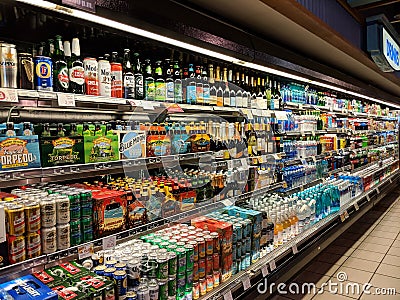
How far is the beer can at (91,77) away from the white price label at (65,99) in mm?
156

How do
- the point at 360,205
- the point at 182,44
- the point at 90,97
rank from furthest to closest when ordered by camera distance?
the point at 360,205 < the point at 182,44 < the point at 90,97

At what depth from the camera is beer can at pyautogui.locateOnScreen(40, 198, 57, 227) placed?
1486 mm

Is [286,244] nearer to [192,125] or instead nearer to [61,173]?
[192,125]

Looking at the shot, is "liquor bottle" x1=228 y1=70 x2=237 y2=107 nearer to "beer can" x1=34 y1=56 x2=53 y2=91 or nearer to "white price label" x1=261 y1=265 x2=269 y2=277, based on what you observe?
"white price label" x1=261 y1=265 x2=269 y2=277

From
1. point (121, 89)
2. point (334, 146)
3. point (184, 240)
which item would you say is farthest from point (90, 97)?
point (334, 146)

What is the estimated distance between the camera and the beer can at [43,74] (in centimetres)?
157

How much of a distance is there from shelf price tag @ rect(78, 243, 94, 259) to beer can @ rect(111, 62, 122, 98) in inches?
34.1

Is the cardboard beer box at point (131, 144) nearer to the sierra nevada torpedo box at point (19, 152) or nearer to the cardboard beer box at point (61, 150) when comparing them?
the cardboard beer box at point (61, 150)

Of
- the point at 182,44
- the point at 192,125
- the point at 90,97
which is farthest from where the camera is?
the point at 192,125

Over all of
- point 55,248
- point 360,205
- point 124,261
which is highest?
point 55,248

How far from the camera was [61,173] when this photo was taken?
160cm

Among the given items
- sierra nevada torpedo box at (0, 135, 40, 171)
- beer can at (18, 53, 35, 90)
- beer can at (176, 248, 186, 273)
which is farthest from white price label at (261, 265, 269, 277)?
beer can at (18, 53, 35, 90)

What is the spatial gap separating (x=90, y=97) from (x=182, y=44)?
72cm

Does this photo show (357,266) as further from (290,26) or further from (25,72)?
(25,72)
